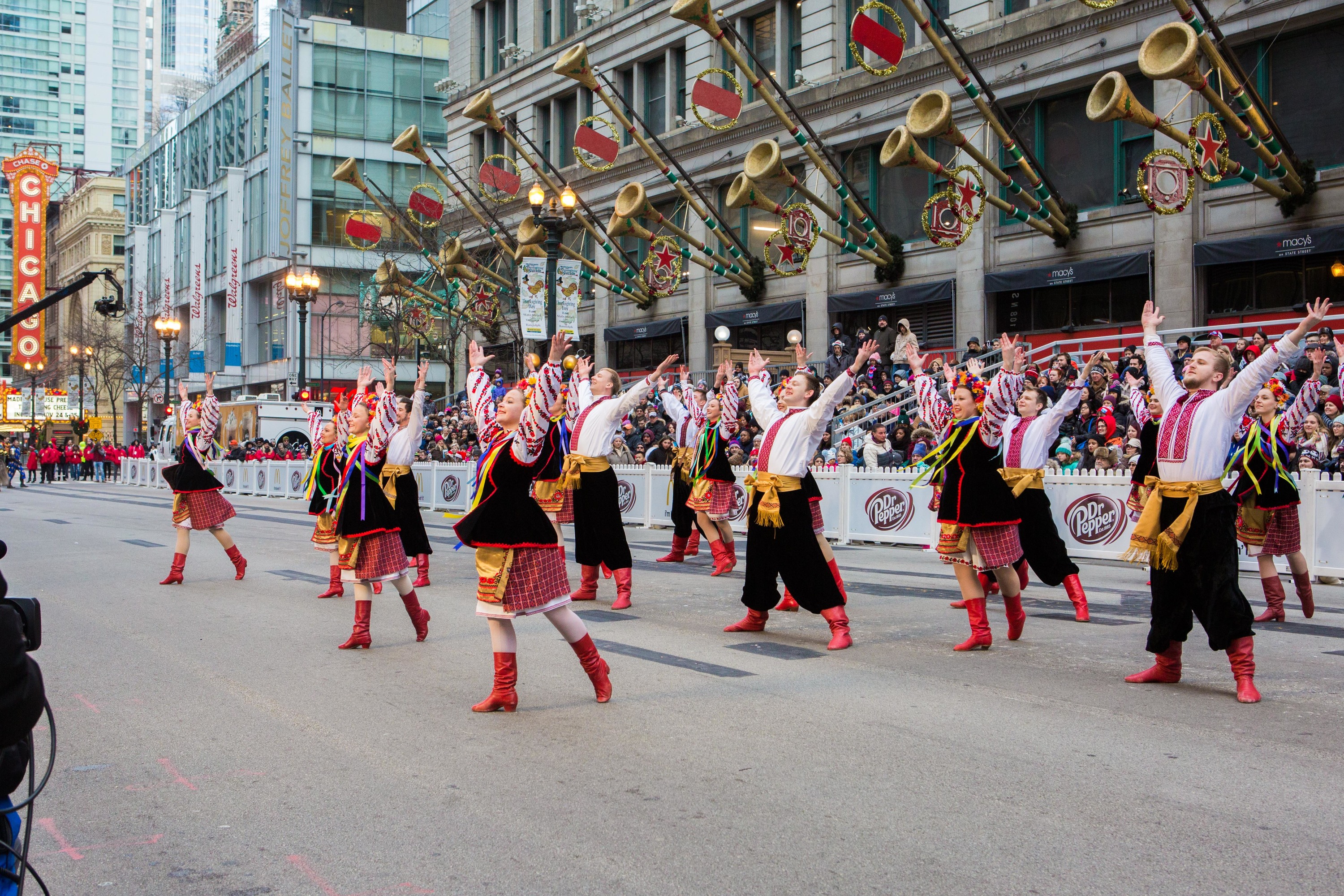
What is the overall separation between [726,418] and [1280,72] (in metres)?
15.0

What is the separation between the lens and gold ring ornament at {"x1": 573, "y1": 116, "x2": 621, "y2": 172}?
29484 millimetres

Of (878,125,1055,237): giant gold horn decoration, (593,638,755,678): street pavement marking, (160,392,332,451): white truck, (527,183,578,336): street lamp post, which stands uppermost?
(878,125,1055,237): giant gold horn decoration

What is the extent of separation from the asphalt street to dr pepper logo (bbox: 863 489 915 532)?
21.7 ft

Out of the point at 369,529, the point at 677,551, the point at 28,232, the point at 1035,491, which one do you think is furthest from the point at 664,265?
the point at 28,232

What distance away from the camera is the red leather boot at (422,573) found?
1240 centimetres

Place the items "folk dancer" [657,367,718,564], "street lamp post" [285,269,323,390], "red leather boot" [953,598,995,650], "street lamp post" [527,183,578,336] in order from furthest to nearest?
"street lamp post" [285,269,323,390] < "street lamp post" [527,183,578,336] < "folk dancer" [657,367,718,564] < "red leather boot" [953,598,995,650]

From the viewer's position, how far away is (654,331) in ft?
113

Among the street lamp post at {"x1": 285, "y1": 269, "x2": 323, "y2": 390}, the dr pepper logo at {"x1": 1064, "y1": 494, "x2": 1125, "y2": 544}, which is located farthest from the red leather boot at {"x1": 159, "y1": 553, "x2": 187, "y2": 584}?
the street lamp post at {"x1": 285, "y1": 269, "x2": 323, "y2": 390}

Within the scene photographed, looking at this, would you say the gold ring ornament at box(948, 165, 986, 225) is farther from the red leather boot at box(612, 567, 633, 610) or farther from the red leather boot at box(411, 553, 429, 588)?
the red leather boot at box(612, 567, 633, 610)

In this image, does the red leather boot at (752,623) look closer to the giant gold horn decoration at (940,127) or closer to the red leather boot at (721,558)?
the red leather boot at (721,558)

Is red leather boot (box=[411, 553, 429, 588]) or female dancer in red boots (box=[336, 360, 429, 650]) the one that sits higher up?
female dancer in red boots (box=[336, 360, 429, 650])

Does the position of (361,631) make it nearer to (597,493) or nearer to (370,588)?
(370,588)

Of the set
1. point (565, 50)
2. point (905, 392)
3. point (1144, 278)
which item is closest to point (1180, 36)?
point (1144, 278)

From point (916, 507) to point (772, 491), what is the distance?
27.6 ft
